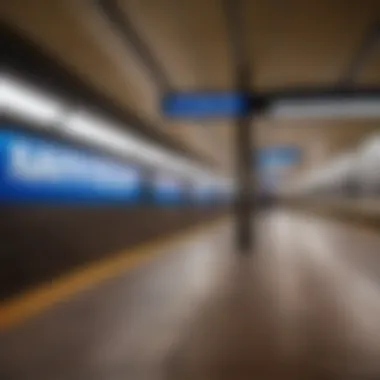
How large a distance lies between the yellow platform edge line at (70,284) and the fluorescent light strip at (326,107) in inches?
133

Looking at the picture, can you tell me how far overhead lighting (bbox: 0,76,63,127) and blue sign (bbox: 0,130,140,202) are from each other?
339 millimetres

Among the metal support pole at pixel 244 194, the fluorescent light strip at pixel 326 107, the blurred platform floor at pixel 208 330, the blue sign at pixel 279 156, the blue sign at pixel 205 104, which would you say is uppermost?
the blue sign at pixel 279 156

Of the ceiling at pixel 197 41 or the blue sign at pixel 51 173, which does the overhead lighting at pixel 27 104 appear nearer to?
the blue sign at pixel 51 173

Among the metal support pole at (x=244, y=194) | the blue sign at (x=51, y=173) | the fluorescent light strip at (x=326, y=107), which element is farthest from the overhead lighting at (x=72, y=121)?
the fluorescent light strip at (x=326, y=107)

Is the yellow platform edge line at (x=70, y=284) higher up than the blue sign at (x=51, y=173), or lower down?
lower down

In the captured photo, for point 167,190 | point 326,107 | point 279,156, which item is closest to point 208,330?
point 326,107

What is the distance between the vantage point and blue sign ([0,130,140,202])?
18.9ft

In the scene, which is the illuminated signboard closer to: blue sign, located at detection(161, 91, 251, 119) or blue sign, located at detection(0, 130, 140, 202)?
blue sign, located at detection(0, 130, 140, 202)

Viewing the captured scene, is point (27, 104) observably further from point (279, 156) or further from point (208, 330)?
point (279, 156)

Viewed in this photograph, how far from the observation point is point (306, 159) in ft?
75.5

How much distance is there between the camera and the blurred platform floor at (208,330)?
3.13 meters

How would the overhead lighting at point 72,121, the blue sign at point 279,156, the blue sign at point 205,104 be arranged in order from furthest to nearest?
the blue sign at point 279,156 < the blue sign at point 205,104 < the overhead lighting at point 72,121

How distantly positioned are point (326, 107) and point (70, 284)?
4.84m

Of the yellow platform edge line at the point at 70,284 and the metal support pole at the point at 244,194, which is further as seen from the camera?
the metal support pole at the point at 244,194
